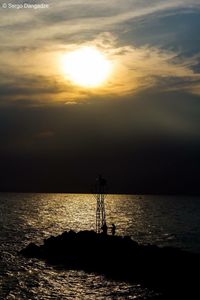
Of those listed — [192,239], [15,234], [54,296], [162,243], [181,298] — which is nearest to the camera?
[181,298]

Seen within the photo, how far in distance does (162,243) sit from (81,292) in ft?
141

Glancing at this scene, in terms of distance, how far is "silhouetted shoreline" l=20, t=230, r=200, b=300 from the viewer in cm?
5069

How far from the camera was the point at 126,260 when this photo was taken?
201ft

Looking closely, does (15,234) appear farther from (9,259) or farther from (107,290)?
(107,290)

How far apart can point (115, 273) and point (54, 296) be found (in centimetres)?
1139

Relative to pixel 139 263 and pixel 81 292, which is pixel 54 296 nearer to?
pixel 81 292

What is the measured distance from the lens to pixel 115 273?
57438 mm

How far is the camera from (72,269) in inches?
2429

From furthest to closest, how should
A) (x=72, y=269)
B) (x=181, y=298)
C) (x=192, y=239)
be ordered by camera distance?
(x=192, y=239), (x=72, y=269), (x=181, y=298)

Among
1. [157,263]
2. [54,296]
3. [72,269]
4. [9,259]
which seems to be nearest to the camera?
[54,296]

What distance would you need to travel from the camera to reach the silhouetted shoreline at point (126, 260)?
50.7 meters

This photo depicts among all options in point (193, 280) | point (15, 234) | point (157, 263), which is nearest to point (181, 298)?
point (193, 280)

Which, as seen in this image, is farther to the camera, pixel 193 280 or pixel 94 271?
pixel 94 271

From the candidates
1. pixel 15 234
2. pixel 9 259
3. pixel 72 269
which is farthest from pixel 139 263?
pixel 15 234
